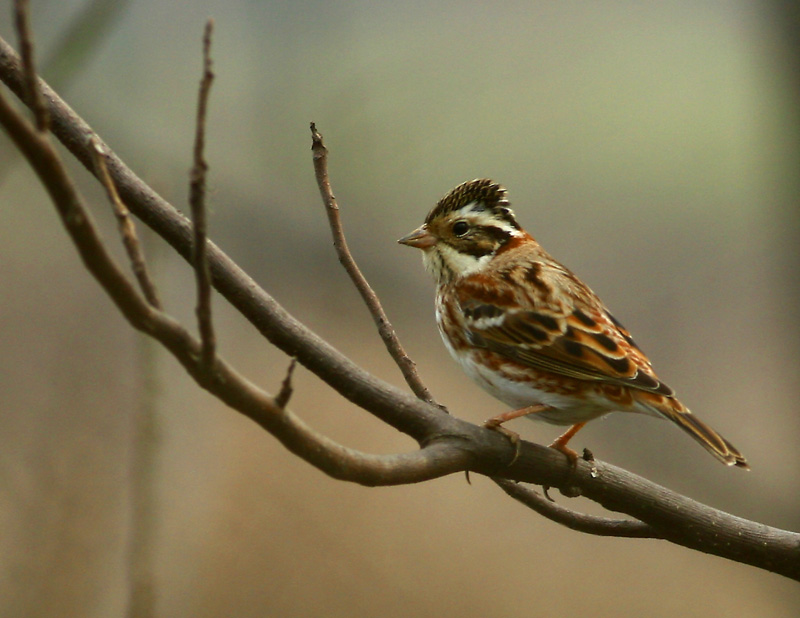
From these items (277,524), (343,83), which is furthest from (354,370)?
(343,83)

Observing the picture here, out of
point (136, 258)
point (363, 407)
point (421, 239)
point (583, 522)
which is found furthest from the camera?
point (421, 239)

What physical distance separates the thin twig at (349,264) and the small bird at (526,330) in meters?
0.29

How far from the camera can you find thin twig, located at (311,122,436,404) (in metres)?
2.21

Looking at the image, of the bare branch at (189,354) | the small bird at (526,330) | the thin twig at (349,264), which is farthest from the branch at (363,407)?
the thin twig at (349,264)

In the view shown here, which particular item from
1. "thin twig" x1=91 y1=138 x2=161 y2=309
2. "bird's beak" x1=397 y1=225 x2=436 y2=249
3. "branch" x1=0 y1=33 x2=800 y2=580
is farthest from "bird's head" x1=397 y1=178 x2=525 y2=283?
"thin twig" x1=91 y1=138 x2=161 y2=309

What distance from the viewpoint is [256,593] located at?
4.09 metres

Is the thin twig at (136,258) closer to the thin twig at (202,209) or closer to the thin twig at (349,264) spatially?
the thin twig at (202,209)

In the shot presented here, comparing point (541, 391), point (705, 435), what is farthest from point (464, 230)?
point (705, 435)

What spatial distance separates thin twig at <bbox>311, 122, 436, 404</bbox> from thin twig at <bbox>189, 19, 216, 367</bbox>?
953mm

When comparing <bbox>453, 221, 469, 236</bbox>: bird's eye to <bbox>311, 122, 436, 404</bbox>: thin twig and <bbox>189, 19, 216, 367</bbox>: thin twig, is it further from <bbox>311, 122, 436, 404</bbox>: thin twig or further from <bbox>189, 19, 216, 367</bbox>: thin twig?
<bbox>189, 19, 216, 367</bbox>: thin twig

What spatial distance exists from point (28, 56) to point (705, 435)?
1.91 metres

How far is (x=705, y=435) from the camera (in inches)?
91.8

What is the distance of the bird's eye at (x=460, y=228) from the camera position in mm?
2943

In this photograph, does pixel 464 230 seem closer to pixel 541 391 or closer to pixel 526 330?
pixel 526 330
